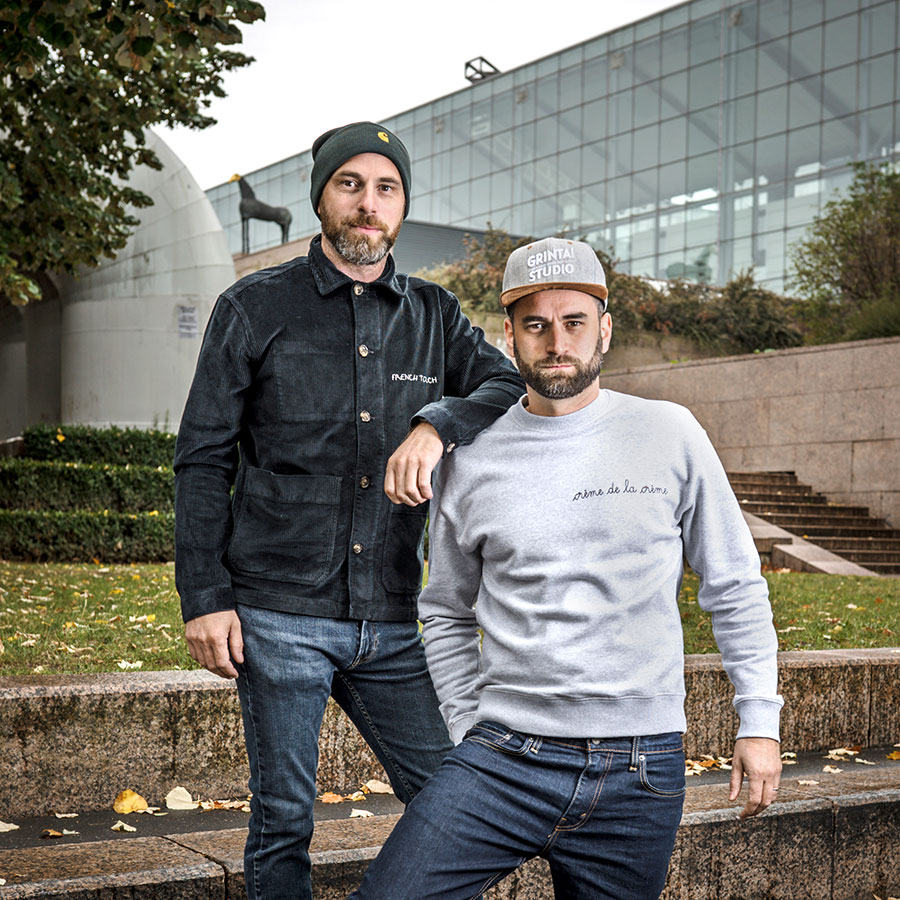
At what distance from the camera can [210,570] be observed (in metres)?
2.63

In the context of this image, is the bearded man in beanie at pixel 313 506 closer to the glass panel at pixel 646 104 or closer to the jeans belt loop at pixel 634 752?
the jeans belt loop at pixel 634 752

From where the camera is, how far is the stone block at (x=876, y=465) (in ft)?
54.6

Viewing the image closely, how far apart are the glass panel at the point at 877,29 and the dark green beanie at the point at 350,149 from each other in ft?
111

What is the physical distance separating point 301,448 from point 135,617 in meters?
5.14

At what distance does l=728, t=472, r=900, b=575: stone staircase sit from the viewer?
15062 millimetres

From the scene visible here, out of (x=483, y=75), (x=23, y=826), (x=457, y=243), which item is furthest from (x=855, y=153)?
(x=23, y=826)

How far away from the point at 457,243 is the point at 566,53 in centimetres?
1075

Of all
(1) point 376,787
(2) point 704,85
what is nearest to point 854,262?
(2) point 704,85

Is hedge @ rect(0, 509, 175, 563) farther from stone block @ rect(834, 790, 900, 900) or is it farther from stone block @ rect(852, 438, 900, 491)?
stone block @ rect(852, 438, 900, 491)

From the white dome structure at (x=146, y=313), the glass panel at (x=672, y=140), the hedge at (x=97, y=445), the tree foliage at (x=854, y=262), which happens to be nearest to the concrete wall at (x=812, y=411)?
the tree foliage at (x=854, y=262)

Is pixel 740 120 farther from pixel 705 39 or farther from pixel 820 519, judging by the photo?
pixel 820 519

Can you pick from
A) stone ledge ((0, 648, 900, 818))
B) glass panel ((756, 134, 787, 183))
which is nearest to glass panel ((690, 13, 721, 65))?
glass panel ((756, 134, 787, 183))

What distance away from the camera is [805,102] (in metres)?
34.5

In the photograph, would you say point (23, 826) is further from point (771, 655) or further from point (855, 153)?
point (855, 153)
